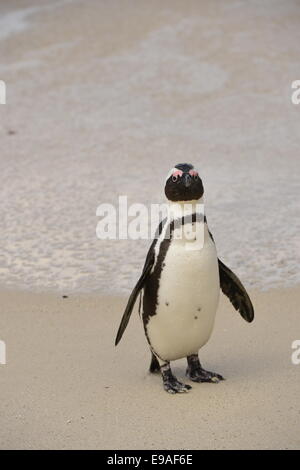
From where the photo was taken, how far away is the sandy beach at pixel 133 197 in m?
3.21

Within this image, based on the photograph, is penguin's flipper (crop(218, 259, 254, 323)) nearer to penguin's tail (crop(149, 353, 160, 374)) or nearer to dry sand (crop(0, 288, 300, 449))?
dry sand (crop(0, 288, 300, 449))

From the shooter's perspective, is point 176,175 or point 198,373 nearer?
point 176,175

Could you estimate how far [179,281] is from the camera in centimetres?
328

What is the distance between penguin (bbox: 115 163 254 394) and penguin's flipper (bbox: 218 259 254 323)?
0.12 m

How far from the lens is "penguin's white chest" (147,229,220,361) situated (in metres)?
3.27

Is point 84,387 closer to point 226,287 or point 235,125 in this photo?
point 226,287

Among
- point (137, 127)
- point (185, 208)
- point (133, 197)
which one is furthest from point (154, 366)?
point (137, 127)

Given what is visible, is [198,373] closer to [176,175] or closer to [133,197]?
[176,175]

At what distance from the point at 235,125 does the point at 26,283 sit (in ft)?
12.3

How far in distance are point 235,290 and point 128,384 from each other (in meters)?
0.53

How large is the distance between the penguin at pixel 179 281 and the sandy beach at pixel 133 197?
17cm

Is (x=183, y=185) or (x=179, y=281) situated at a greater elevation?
(x=183, y=185)

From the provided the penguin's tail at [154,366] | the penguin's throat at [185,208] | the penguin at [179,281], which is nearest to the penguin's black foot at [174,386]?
the penguin at [179,281]

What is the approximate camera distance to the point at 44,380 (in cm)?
356
